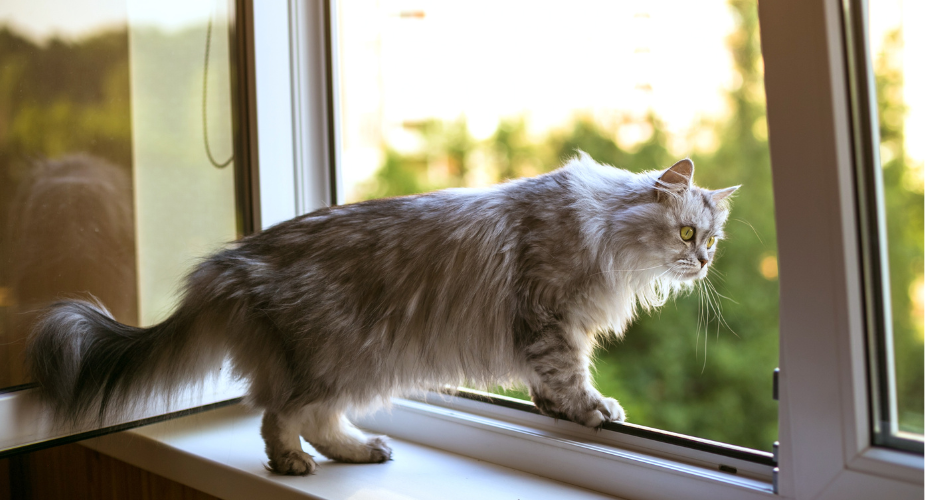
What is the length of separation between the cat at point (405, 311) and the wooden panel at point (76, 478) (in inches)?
12.7

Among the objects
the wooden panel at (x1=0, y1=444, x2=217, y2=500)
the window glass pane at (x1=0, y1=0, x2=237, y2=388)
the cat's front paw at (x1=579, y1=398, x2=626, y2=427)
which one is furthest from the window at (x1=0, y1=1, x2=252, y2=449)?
the cat's front paw at (x1=579, y1=398, x2=626, y2=427)

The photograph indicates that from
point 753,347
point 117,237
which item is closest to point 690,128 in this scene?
point 753,347

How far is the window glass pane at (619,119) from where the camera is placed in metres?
2.71

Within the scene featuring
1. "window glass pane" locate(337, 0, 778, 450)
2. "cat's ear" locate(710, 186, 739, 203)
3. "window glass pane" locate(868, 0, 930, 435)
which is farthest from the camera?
"window glass pane" locate(337, 0, 778, 450)

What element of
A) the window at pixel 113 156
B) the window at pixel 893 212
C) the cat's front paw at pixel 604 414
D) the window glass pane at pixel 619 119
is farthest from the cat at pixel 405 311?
the window glass pane at pixel 619 119

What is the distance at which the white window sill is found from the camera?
3.60ft

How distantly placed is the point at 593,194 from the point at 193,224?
1048 millimetres

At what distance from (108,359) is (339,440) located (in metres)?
0.48

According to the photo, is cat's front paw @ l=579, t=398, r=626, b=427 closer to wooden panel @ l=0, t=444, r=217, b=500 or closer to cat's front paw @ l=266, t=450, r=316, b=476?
cat's front paw @ l=266, t=450, r=316, b=476

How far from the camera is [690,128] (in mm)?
2848

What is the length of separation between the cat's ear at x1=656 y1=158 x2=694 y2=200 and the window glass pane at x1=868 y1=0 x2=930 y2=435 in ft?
1.07

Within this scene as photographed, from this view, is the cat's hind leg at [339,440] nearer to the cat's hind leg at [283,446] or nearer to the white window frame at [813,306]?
the cat's hind leg at [283,446]

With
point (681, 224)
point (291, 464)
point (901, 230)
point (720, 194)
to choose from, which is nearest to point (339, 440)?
point (291, 464)

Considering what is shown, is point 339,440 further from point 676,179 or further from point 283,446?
point 676,179
